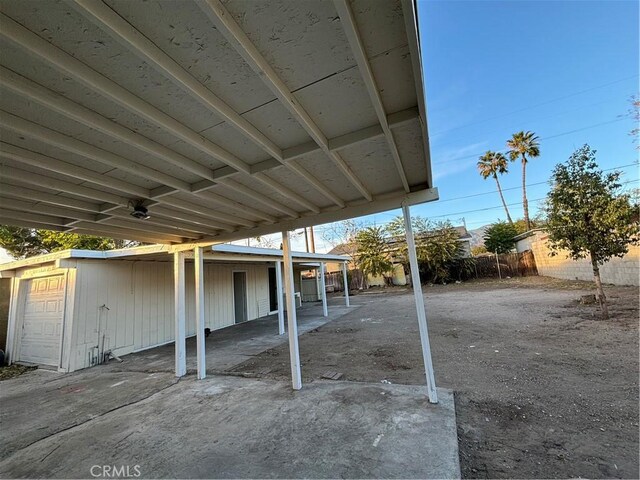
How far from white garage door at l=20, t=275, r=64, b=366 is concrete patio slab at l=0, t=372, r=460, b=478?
396cm

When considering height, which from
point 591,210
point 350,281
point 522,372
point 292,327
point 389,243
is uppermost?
point 389,243

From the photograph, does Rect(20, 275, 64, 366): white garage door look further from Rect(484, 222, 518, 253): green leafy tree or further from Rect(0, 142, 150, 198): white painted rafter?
Rect(484, 222, 518, 253): green leafy tree

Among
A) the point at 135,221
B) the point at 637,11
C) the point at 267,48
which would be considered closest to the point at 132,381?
the point at 135,221

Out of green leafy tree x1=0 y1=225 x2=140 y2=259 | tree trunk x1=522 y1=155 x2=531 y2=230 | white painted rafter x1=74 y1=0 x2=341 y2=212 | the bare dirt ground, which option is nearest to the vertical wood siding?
the bare dirt ground

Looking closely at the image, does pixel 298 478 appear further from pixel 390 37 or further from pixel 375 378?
pixel 390 37

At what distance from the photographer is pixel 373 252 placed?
18.2 metres

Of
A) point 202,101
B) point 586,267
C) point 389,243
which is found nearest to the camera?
point 202,101

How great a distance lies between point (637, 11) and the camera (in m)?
5.85

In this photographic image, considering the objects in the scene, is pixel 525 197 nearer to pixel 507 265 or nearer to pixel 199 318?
pixel 507 265

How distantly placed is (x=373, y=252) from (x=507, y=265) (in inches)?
322

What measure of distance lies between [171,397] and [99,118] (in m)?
3.57

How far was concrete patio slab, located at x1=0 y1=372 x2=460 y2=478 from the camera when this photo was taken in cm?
215

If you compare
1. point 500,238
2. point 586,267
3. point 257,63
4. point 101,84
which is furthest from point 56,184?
point 500,238

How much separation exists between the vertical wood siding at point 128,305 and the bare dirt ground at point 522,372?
3.50 m
